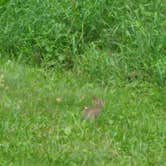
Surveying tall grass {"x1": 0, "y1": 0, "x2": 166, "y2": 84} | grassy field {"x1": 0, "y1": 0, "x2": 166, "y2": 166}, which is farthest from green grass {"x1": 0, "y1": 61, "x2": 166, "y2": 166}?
tall grass {"x1": 0, "y1": 0, "x2": 166, "y2": 84}

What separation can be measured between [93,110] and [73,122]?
28 cm

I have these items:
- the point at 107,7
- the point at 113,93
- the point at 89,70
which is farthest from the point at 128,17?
the point at 113,93

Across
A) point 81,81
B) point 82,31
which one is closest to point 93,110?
point 81,81

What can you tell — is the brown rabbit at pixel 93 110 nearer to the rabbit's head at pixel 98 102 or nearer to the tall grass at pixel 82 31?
the rabbit's head at pixel 98 102

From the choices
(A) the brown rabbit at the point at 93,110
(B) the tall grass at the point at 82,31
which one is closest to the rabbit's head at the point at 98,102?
(A) the brown rabbit at the point at 93,110

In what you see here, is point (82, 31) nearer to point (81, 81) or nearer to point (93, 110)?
point (81, 81)

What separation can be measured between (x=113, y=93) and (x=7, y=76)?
0.98 meters

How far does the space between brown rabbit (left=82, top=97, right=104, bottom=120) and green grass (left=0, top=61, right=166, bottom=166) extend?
0.05 metres

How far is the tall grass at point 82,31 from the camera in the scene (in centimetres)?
624

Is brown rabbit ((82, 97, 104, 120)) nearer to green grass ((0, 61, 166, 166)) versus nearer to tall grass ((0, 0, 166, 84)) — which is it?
green grass ((0, 61, 166, 166))

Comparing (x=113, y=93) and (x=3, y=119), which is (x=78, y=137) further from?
(x=113, y=93)

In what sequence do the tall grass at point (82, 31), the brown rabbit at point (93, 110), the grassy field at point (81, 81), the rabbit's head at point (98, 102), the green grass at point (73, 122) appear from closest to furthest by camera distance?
the green grass at point (73, 122) < the grassy field at point (81, 81) < the brown rabbit at point (93, 110) < the rabbit's head at point (98, 102) < the tall grass at point (82, 31)

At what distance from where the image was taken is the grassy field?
4559mm

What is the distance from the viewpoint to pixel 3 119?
484 cm
